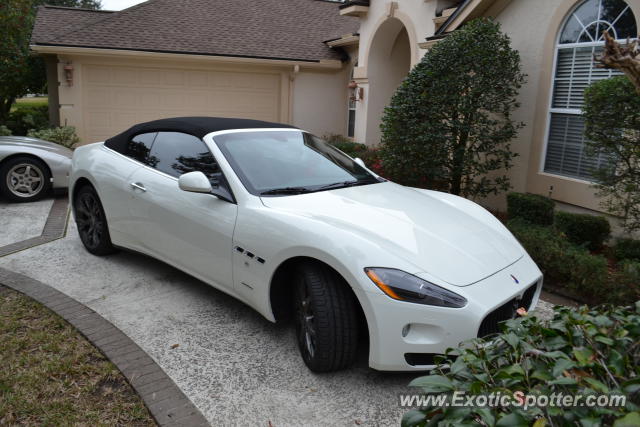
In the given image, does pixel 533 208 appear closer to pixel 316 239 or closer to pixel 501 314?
pixel 501 314

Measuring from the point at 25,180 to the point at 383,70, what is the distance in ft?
Result: 27.2

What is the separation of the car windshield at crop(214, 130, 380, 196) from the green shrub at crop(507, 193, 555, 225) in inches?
103

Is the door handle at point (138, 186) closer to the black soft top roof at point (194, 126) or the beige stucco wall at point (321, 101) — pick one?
the black soft top roof at point (194, 126)

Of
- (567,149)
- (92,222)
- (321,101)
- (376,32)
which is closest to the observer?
(92,222)

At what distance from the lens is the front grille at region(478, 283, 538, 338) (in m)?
3.17

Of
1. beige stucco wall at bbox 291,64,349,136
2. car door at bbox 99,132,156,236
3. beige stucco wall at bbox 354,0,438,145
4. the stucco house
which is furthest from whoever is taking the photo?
beige stucco wall at bbox 291,64,349,136

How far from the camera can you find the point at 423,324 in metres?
3.08

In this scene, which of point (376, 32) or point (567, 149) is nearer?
point (567, 149)

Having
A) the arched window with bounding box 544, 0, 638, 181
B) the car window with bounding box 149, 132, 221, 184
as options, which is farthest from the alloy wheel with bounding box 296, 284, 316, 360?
the arched window with bounding box 544, 0, 638, 181

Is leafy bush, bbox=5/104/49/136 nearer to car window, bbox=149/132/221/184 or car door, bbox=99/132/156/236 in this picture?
car door, bbox=99/132/156/236

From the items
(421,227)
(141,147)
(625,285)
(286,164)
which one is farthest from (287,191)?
(625,285)

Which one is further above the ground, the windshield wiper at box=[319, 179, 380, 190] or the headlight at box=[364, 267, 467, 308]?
the windshield wiper at box=[319, 179, 380, 190]

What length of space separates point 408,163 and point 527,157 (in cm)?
182

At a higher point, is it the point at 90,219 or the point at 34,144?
the point at 34,144
